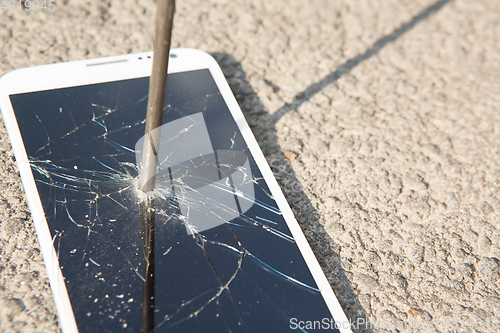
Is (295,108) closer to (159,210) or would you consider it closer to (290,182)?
(290,182)

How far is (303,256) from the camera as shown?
1.72 ft

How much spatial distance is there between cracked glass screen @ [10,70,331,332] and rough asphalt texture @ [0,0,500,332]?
0.22 ft

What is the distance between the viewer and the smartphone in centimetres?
47

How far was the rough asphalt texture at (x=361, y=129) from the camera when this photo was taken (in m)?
0.55

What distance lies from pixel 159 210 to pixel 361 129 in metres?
0.39

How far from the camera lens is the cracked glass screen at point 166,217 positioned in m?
0.47

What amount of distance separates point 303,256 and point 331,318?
0.08 m

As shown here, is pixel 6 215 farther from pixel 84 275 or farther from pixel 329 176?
pixel 329 176

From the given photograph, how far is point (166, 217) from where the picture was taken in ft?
1.77

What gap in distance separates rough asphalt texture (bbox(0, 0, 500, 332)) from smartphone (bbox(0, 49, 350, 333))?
58 millimetres

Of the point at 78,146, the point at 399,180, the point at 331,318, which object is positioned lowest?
the point at 331,318

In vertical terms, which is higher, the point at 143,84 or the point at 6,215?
the point at 143,84

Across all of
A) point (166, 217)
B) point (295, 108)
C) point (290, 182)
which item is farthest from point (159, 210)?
point (295, 108)

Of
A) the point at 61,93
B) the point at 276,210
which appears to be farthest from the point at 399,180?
the point at 61,93
